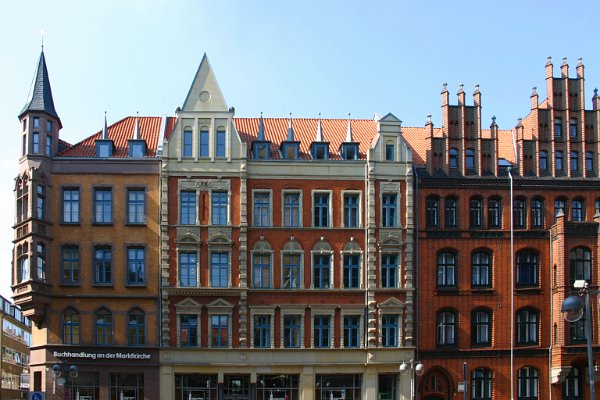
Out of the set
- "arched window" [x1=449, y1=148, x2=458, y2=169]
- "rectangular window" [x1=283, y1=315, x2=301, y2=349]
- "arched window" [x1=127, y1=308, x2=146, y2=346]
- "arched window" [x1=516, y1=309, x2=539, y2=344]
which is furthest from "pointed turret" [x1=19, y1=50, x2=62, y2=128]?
"arched window" [x1=516, y1=309, x2=539, y2=344]

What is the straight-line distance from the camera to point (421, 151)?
5888 centimetres

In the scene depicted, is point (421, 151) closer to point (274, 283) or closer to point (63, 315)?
point (274, 283)

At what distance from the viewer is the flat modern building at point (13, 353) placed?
91.6m

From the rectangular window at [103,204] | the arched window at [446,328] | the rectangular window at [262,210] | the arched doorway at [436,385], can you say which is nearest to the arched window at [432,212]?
the arched window at [446,328]

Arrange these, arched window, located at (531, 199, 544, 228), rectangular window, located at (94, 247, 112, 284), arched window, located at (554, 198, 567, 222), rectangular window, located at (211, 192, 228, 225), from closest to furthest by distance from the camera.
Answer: rectangular window, located at (94, 247, 112, 284) < rectangular window, located at (211, 192, 228, 225) < arched window, located at (531, 199, 544, 228) < arched window, located at (554, 198, 567, 222)

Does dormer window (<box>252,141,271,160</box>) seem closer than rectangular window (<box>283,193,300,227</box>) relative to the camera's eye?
No

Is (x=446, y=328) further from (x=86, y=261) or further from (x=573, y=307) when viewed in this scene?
(x=573, y=307)

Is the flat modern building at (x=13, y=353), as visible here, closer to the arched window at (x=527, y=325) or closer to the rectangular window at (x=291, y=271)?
the rectangular window at (x=291, y=271)

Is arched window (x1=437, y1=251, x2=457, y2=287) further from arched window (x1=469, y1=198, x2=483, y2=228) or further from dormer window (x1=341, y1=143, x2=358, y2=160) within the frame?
dormer window (x1=341, y1=143, x2=358, y2=160)

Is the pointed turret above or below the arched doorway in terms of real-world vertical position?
above

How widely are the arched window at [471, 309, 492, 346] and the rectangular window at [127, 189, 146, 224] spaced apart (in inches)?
817

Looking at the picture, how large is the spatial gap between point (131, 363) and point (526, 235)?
2482 centimetres

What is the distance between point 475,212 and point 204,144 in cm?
1702

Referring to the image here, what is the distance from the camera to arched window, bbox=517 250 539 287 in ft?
182
